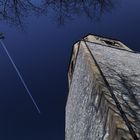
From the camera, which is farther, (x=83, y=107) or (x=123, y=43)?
(x=123, y=43)

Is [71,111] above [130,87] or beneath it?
beneath

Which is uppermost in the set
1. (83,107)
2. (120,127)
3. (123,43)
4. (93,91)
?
(120,127)

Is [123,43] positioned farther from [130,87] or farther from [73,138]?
[130,87]

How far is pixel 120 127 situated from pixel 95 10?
5.87 m

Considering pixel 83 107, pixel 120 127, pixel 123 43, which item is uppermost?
pixel 120 127

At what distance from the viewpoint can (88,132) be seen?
10.5 feet

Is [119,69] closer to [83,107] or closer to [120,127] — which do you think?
[83,107]

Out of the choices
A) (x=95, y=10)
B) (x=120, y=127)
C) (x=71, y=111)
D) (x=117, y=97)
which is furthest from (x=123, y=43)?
(x=120, y=127)

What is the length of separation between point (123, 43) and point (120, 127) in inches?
173

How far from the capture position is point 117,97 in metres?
2.88

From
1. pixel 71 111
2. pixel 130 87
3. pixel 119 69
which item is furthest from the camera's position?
pixel 71 111

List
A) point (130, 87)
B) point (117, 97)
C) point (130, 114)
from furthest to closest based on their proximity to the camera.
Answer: point (130, 87), point (117, 97), point (130, 114)

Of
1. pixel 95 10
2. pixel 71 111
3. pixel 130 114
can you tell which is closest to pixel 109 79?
pixel 130 114

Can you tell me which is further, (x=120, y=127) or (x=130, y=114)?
Answer: (x=130, y=114)
